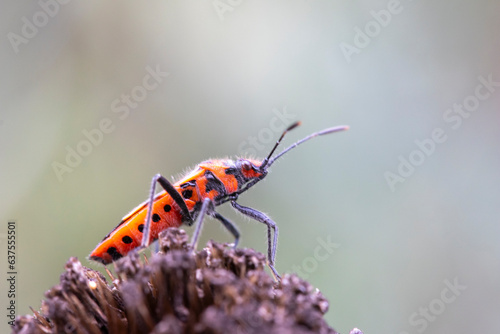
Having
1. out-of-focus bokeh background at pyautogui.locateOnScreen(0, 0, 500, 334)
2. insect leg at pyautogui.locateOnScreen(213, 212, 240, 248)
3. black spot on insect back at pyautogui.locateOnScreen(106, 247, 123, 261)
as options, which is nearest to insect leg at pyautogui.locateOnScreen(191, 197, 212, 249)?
insect leg at pyautogui.locateOnScreen(213, 212, 240, 248)

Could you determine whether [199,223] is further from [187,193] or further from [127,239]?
[187,193]

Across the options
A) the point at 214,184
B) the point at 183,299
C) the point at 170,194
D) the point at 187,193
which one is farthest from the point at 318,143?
the point at 183,299

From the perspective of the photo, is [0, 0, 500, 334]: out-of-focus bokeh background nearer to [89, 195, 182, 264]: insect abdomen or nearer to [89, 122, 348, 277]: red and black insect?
[89, 122, 348, 277]: red and black insect

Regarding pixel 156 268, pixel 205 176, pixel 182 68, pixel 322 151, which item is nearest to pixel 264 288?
pixel 156 268

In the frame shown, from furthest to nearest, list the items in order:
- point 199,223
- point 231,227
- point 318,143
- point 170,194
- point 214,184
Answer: point 318,143
point 214,184
point 170,194
point 231,227
point 199,223

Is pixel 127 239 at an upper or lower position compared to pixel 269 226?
upper

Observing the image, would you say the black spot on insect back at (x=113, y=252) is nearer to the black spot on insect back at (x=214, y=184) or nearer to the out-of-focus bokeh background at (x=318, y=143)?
the black spot on insect back at (x=214, y=184)
